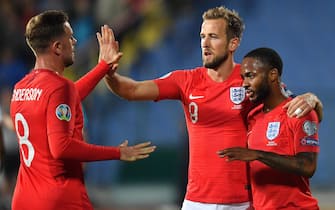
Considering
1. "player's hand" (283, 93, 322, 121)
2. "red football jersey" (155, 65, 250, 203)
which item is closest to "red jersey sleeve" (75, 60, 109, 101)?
"red football jersey" (155, 65, 250, 203)

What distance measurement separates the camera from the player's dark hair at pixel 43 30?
196 inches

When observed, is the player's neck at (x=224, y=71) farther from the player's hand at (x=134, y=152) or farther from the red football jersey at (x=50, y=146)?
the red football jersey at (x=50, y=146)

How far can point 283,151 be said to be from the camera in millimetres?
5086

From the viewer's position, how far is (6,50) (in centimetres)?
1184

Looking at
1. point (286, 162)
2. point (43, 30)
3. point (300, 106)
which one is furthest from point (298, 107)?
point (43, 30)

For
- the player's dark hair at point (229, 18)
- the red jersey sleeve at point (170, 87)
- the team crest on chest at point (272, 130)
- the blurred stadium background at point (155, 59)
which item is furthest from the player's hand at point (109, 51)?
the blurred stadium background at point (155, 59)

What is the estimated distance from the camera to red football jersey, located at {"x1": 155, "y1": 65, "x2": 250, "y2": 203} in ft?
18.4

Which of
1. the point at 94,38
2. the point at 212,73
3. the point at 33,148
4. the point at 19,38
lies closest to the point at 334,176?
the point at 94,38

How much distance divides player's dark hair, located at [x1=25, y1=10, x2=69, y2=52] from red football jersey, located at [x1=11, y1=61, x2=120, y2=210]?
6.7 inches

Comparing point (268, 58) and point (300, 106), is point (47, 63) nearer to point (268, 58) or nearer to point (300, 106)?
point (268, 58)

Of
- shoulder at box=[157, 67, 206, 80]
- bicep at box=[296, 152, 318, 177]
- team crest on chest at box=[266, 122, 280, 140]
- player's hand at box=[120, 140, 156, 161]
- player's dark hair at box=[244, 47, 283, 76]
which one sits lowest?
bicep at box=[296, 152, 318, 177]

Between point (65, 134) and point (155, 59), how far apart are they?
8.47 metres

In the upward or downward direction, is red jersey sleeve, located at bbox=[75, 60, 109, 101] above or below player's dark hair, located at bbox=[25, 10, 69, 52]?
below

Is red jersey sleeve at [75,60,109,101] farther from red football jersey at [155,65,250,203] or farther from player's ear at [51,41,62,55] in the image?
red football jersey at [155,65,250,203]
